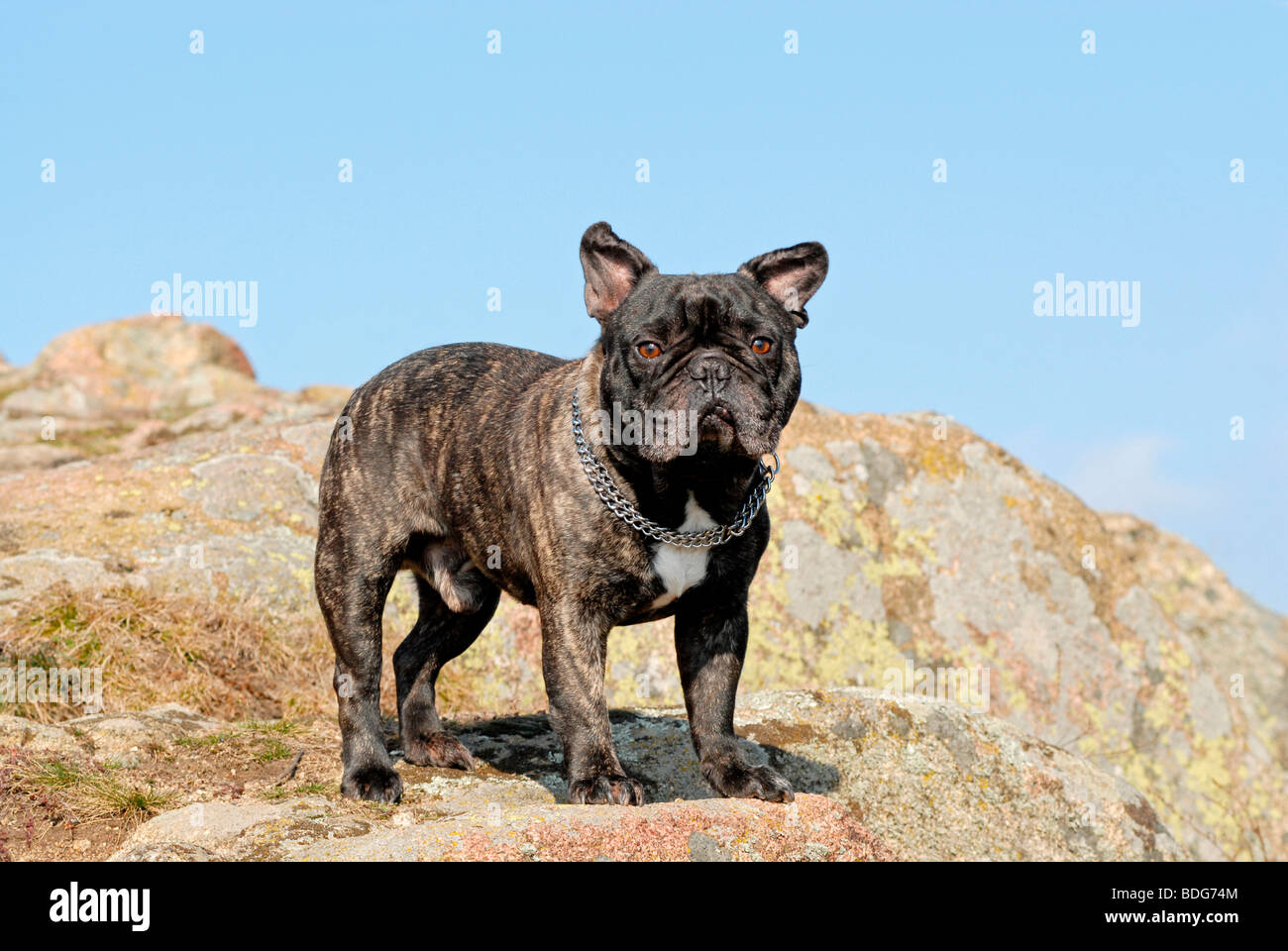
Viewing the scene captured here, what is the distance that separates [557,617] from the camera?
562 centimetres

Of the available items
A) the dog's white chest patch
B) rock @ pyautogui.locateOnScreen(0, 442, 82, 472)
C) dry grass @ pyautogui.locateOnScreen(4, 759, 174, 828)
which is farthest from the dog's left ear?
rock @ pyautogui.locateOnScreen(0, 442, 82, 472)

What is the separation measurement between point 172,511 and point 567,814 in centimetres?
637

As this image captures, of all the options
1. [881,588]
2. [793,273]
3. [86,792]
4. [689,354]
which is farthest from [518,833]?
[881,588]

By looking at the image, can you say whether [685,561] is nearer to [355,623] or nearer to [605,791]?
[605,791]

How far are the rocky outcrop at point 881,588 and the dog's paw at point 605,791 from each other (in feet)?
11.9

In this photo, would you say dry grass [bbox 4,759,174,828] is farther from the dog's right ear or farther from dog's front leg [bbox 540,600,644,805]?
the dog's right ear

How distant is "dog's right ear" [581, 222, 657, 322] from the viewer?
5.83 metres

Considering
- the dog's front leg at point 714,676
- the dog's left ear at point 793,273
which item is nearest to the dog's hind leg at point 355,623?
the dog's front leg at point 714,676

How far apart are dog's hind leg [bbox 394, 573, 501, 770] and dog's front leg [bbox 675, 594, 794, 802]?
5.16 ft

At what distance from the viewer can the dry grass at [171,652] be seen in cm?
817

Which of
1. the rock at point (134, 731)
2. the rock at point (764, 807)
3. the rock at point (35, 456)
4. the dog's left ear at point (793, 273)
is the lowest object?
the rock at point (764, 807)

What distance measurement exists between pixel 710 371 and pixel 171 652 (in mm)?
5006

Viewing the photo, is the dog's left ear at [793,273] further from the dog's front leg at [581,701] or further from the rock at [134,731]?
the rock at [134,731]
